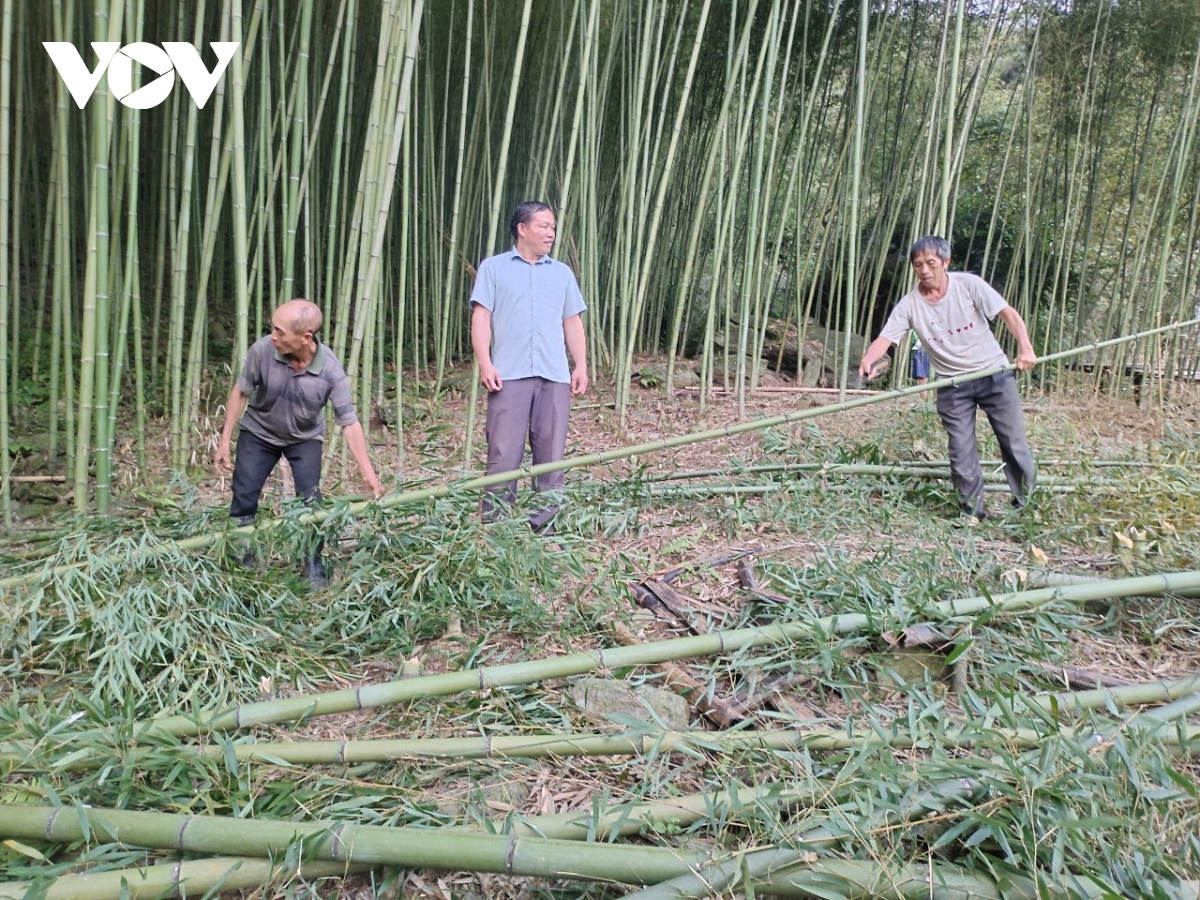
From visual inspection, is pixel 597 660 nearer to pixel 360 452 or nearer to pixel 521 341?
pixel 360 452

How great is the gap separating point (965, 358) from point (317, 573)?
7.66 ft

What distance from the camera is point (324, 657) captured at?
1.86 metres

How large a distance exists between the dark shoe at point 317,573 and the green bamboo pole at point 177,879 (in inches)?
41.1

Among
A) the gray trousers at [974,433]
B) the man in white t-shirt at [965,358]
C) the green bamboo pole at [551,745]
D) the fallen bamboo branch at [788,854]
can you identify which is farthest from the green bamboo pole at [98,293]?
the gray trousers at [974,433]

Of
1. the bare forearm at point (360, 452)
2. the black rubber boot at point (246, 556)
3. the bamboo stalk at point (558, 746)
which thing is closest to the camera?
the bamboo stalk at point (558, 746)

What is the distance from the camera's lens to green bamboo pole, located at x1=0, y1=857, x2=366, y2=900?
1.09 metres

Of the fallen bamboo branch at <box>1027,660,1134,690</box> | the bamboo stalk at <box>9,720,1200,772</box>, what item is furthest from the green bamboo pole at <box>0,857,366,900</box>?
the fallen bamboo branch at <box>1027,660,1134,690</box>

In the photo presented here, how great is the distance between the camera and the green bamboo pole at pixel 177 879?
109 centimetres

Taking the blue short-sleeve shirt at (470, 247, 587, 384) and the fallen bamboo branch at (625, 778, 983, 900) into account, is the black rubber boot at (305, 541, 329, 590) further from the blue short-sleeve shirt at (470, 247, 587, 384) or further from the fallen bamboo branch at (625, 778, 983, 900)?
the fallen bamboo branch at (625, 778, 983, 900)

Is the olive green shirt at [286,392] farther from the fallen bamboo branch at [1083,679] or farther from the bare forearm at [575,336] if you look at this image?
the fallen bamboo branch at [1083,679]

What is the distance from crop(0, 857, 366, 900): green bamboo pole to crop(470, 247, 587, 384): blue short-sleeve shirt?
5.80 ft

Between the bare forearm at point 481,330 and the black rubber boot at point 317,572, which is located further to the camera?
the bare forearm at point 481,330

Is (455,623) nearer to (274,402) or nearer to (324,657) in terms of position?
(324,657)

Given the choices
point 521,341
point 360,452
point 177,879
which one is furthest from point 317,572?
point 177,879
